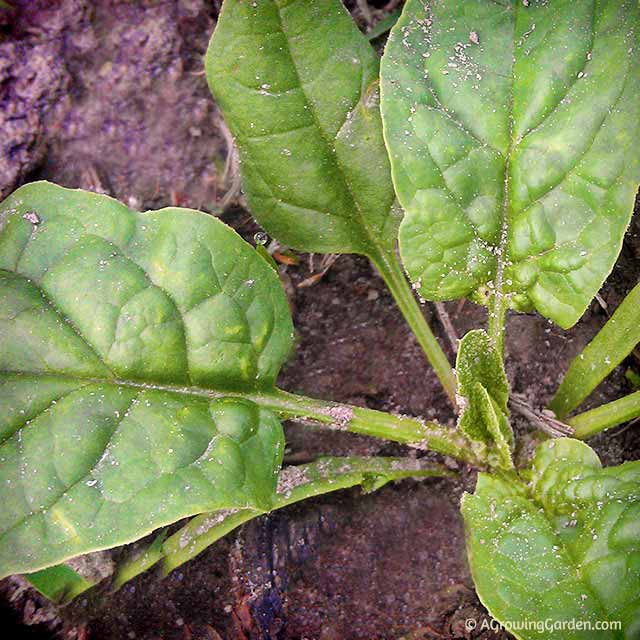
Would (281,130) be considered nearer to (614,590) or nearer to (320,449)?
(320,449)

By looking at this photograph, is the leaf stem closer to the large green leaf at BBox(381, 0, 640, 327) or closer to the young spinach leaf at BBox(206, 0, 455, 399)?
the young spinach leaf at BBox(206, 0, 455, 399)

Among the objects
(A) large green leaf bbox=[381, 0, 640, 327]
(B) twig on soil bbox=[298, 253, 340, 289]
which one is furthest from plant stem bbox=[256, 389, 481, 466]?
(B) twig on soil bbox=[298, 253, 340, 289]

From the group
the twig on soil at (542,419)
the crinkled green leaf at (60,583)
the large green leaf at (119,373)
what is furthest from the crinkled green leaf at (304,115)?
the crinkled green leaf at (60,583)

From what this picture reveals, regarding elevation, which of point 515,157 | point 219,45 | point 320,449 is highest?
point 219,45

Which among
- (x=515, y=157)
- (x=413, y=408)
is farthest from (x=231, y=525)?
(x=515, y=157)

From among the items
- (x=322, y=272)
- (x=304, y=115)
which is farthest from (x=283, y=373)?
(x=304, y=115)

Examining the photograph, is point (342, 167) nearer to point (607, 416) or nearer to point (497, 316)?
point (497, 316)
